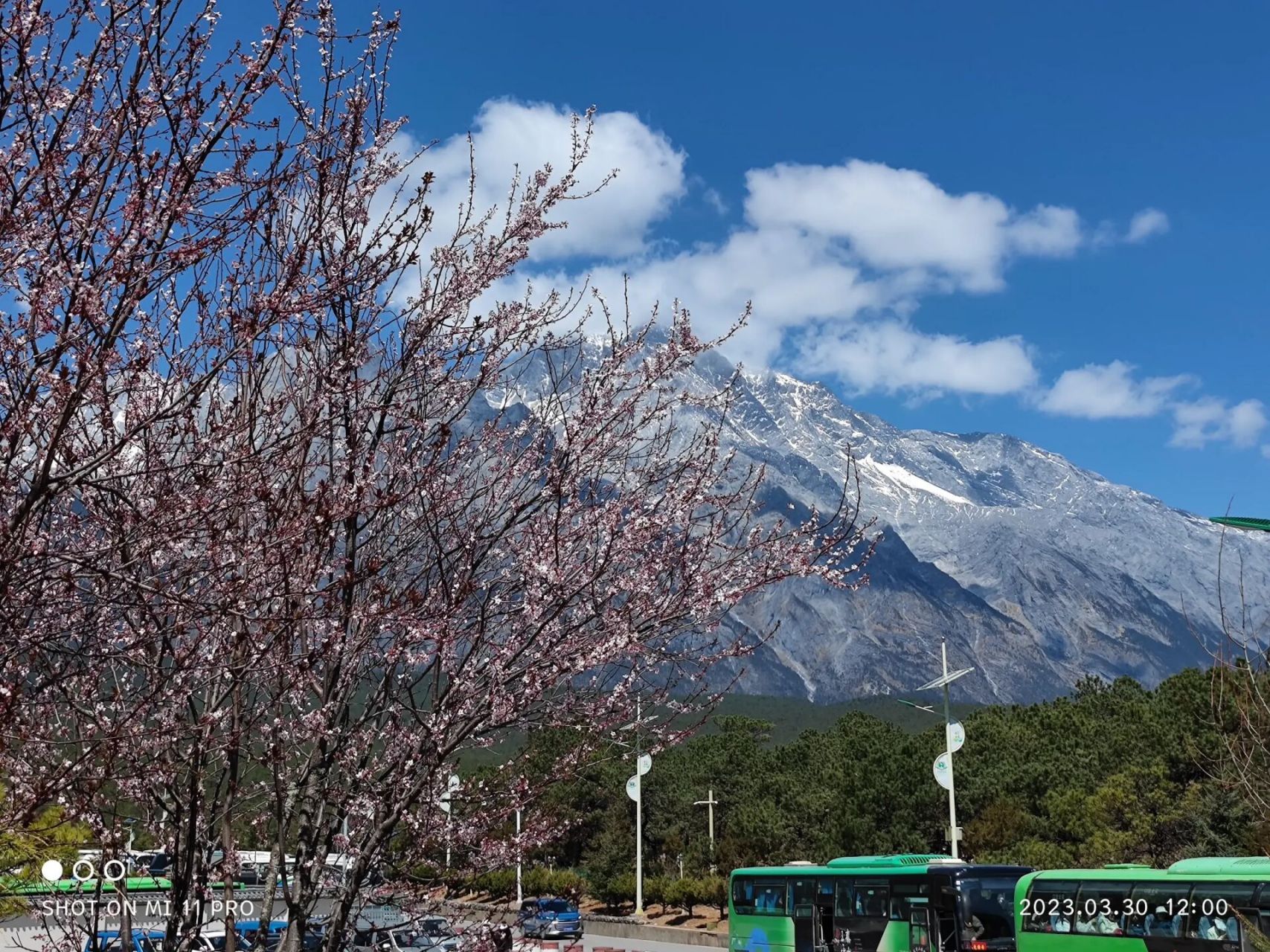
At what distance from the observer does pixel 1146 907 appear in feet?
59.0

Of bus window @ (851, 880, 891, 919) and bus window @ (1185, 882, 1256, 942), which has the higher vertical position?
bus window @ (1185, 882, 1256, 942)

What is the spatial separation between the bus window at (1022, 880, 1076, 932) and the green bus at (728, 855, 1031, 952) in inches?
53.7

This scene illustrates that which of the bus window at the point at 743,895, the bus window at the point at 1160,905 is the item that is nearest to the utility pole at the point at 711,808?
the bus window at the point at 743,895

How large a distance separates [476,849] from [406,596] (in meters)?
1.74

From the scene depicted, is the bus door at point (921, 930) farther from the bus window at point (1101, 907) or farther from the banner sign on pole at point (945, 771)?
the banner sign on pole at point (945, 771)

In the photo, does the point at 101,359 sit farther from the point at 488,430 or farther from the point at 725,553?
the point at 725,553

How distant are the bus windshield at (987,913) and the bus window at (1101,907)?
2425mm

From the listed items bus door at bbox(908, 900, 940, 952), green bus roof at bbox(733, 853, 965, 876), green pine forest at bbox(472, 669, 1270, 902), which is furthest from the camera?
green pine forest at bbox(472, 669, 1270, 902)

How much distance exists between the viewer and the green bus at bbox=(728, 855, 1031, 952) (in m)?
21.5

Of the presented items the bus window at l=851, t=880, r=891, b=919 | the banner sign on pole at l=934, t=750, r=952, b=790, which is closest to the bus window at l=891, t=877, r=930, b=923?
the bus window at l=851, t=880, r=891, b=919

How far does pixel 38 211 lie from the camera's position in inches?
156

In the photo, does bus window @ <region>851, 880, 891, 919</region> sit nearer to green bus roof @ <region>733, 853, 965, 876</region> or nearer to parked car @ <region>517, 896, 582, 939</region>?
green bus roof @ <region>733, 853, 965, 876</region>

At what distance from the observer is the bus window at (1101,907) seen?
18.4 m

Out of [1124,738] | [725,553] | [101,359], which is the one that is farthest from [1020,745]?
[101,359]
